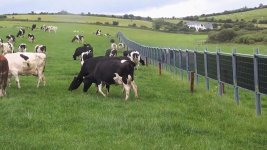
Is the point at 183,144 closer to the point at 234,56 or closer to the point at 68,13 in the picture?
the point at 234,56

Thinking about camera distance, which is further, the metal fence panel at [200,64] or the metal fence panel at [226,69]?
the metal fence panel at [200,64]

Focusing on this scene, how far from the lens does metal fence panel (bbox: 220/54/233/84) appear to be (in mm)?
16219

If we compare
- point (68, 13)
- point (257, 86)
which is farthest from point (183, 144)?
point (68, 13)

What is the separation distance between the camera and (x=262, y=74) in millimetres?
12758

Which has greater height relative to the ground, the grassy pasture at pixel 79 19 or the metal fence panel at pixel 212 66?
the grassy pasture at pixel 79 19

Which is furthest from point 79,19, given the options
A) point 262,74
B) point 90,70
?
point 262,74

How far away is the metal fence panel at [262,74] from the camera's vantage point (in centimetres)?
1254

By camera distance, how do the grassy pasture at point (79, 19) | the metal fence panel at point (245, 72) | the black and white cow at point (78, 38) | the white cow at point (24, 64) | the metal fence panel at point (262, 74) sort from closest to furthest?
the metal fence panel at point (262, 74) < the metal fence panel at point (245, 72) < the white cow at point (24, 64) < the black and white cow at point (78, 38) < the grassy pasture at point (79, 19)

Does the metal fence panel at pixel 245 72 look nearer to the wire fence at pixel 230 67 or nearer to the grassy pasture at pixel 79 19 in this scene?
the wire fence at pixel 230 67

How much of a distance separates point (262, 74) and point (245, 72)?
1612 millimetres

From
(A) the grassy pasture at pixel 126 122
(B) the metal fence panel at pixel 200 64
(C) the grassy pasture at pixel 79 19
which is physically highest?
(C) the grassy pasture at pixel 79 19

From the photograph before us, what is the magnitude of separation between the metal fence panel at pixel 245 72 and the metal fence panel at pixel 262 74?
66 cm

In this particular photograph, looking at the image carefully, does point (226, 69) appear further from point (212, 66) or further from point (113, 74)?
point (113, 74)

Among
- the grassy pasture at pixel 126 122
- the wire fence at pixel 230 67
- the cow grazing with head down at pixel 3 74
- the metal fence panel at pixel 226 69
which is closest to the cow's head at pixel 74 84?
the grassy pasture at pixel 126 122
